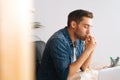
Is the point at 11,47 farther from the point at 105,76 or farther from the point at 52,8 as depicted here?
the point at 52,8

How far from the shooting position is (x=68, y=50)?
167 cm

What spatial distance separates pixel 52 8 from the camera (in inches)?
100.0

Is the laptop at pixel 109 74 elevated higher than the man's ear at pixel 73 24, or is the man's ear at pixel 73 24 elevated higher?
the man's ear at pixel 73 24

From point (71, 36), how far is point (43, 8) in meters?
0.82

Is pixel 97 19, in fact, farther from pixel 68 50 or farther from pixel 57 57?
pixel 57 57

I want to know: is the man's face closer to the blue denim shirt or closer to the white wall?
the blue denim shirt

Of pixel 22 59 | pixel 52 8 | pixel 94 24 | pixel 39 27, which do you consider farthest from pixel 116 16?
pixel 22 59

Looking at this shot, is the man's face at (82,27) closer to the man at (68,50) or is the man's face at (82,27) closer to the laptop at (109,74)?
the man at (68,50)

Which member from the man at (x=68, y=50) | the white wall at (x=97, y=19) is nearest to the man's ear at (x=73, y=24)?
the man at (x=68, y=50)

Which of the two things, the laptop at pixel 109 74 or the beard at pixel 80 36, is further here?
the beard at pixel 80 36

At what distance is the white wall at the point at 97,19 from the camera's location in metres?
2.53

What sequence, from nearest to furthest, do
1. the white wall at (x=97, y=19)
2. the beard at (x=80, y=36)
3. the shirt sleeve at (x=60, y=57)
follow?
the shirt sleeve at (x=60, y=57), the beard at (x=80, y=36), the white wall at (x=97, y=19)

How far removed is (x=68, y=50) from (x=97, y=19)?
117cm

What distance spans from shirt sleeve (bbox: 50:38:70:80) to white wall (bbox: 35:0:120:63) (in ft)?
3.01
